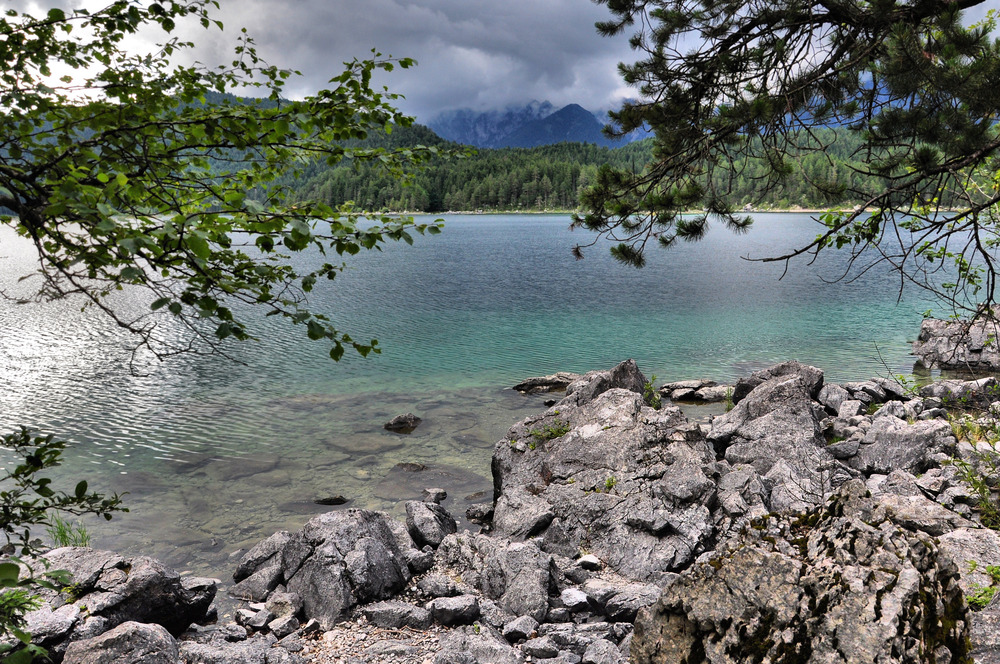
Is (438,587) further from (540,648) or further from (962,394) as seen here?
(962,394)

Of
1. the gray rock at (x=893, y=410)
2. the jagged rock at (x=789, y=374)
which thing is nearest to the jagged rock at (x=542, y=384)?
the jagged rock at (x=789, y=374)

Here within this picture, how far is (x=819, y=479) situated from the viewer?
11.0 meters

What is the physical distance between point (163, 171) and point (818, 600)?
18.7 feet

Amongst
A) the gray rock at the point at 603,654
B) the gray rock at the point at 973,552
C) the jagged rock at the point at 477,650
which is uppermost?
the gray rock at the point at 973,552

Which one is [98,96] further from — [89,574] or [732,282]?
[732,282]

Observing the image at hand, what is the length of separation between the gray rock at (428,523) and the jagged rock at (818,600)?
655 cm

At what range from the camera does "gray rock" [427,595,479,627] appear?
25.5 ft

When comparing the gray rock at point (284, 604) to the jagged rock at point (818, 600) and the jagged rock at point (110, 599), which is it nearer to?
the jagged rock at point (110, 599)

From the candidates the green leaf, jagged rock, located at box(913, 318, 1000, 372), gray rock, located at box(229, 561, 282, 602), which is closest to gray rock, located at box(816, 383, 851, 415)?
jagged rock, located at box(913, 318, 1000, 372)

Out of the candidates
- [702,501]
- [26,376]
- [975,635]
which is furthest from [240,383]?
[975,635]

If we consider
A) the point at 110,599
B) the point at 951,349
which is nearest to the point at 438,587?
the point at 110,599

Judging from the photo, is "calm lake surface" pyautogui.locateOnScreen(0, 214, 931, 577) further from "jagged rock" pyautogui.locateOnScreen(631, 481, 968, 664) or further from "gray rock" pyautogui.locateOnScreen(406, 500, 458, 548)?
"jagged rock" pyautogui.locateOnScreen(631, 481, 968, 664)

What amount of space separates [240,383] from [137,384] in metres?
3.92

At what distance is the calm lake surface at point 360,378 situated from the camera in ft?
46.4
